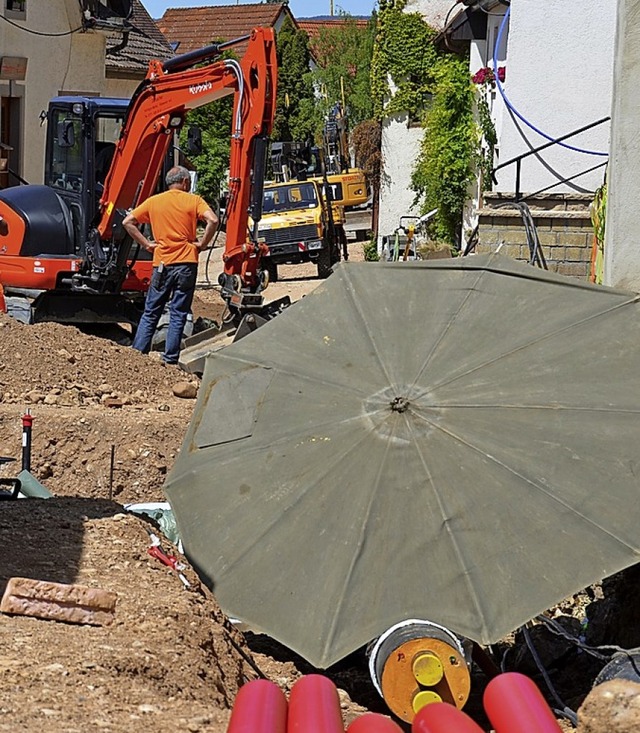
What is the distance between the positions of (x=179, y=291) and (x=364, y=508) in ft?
24.9

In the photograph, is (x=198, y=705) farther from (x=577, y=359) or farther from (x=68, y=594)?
(x=577, y=359)

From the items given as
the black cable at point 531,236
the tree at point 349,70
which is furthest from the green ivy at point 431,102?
the tree at point 349,70

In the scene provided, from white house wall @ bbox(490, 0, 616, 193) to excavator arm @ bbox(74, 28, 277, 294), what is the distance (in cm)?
381

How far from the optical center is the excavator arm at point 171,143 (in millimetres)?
12805

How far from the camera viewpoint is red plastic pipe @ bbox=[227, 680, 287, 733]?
12.6ft

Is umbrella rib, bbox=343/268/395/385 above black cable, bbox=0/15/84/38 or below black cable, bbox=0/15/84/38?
below

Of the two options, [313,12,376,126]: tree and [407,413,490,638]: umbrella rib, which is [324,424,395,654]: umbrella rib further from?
[313,12,376,126]: tree

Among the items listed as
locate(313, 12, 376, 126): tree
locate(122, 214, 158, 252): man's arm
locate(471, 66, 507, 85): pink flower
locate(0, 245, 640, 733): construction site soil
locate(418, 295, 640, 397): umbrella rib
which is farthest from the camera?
locate(313, 12, 376, 126): tree

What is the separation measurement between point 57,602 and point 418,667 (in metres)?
1.44

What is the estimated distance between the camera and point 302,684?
440 centimetres

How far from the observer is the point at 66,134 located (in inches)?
568

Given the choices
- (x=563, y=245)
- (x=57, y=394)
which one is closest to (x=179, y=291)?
(x=57, y=394)

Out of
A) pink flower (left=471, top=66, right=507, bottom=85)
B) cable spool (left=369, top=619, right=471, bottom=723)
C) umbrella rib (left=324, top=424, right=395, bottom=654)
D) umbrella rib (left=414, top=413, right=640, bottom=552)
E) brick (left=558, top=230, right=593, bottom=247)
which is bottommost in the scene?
cable spool (left=369, top=619, right=471, bottom=723)

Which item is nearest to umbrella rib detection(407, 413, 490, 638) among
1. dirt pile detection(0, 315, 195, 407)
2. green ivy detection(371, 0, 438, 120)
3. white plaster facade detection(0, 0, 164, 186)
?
dirt pile detection(0, 315, 195, 407)
